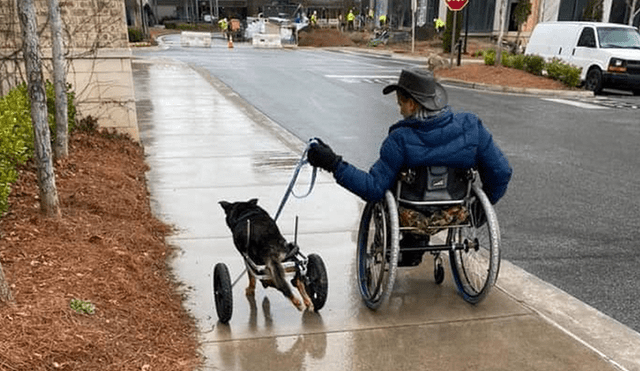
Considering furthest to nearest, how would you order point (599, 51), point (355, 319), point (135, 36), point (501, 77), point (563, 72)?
point (135, 36) < point (501, 77) < point (563, 72) < point (599, 51) < point (355, 319)

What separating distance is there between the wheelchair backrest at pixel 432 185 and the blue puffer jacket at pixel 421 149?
Result: 2.0 inches

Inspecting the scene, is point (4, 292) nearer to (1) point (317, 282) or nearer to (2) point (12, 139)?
(1) point (317, 282)

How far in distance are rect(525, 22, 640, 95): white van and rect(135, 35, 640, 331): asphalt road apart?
59 cm

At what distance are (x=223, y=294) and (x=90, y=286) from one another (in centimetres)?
83

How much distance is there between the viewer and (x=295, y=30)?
4650 cm

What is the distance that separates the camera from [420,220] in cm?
370

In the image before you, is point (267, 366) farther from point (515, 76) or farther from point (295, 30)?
point (295, 30)

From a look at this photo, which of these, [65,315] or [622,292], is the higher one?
[65,315]

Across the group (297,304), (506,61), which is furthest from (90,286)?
(506,61)

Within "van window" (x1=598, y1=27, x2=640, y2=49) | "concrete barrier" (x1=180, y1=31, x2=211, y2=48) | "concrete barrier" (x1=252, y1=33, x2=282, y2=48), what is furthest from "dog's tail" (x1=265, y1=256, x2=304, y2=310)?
"concrete barrier" (x1=252, y1=33, x2=282, y2=48)

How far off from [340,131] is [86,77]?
14.4 ft

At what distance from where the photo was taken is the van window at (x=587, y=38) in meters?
17.2

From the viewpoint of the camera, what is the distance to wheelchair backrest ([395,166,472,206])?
3590 mm

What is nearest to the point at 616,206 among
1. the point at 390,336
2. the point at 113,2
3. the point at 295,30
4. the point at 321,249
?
the point at 321,249
